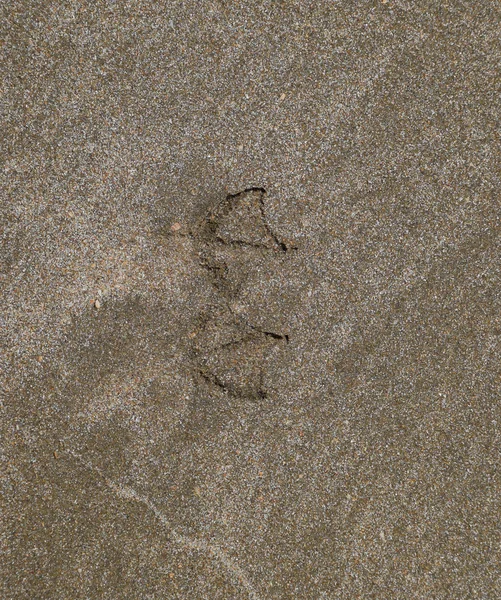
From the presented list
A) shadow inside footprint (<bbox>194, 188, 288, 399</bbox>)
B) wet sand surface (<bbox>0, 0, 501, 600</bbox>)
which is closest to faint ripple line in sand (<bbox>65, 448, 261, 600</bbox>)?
wet sand surface (<bbox>0, 0, 501, 600</bbox>)

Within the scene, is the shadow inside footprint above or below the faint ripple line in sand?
above

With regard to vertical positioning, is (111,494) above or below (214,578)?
above

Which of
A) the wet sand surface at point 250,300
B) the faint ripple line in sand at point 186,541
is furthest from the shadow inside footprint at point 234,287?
the faint ripple line in sand at point 186,541

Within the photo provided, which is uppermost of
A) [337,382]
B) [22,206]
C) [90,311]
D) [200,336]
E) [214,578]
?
[22,206]

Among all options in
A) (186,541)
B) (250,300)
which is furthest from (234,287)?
(186,541)

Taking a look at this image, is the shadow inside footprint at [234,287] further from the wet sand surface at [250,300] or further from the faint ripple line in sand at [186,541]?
the faint ripple line in sand at [186,541]

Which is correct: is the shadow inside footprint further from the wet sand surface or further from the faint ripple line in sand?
the faint ripple line in sand

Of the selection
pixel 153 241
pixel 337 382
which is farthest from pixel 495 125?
pixel 153 241

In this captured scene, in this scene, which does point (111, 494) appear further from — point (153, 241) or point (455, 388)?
point (455, 388)
